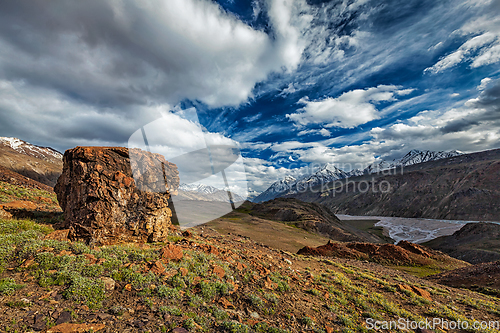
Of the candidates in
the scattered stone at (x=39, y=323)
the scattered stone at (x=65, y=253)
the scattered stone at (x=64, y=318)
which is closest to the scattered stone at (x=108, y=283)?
the scattered stone at (x=64, y=318)

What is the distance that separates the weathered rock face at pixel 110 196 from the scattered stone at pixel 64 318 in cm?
670

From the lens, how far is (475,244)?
54938 mm

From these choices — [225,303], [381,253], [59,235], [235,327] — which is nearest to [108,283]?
[225,303]

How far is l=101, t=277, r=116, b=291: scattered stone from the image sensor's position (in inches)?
279

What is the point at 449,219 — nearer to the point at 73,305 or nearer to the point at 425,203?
the point at 425,203

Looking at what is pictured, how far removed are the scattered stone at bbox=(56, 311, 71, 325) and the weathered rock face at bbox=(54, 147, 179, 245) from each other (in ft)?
22.0

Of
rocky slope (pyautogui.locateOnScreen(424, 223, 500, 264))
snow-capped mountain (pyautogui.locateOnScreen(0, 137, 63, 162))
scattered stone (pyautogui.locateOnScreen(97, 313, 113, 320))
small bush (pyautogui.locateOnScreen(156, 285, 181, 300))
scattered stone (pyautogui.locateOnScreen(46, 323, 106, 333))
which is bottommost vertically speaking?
rocky slope (pyautogui.locateOnScreen(424, 223, 500, 264))

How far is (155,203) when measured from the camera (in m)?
14.2

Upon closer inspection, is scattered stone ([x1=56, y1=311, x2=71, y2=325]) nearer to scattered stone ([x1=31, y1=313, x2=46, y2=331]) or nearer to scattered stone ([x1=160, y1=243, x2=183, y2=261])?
scattered stone ([x1=31, y1=313, x2=46, y2=331])

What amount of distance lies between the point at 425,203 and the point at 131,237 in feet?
664

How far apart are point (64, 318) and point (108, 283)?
176 cm

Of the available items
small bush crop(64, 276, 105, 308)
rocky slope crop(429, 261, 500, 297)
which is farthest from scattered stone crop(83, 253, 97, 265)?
rocky slope crop(429, 261, 500, 297)

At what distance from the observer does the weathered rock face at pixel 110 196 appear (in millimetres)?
11758

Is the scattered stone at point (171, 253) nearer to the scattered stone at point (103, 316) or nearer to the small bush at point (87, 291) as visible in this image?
the small bush at point (87, 291)
